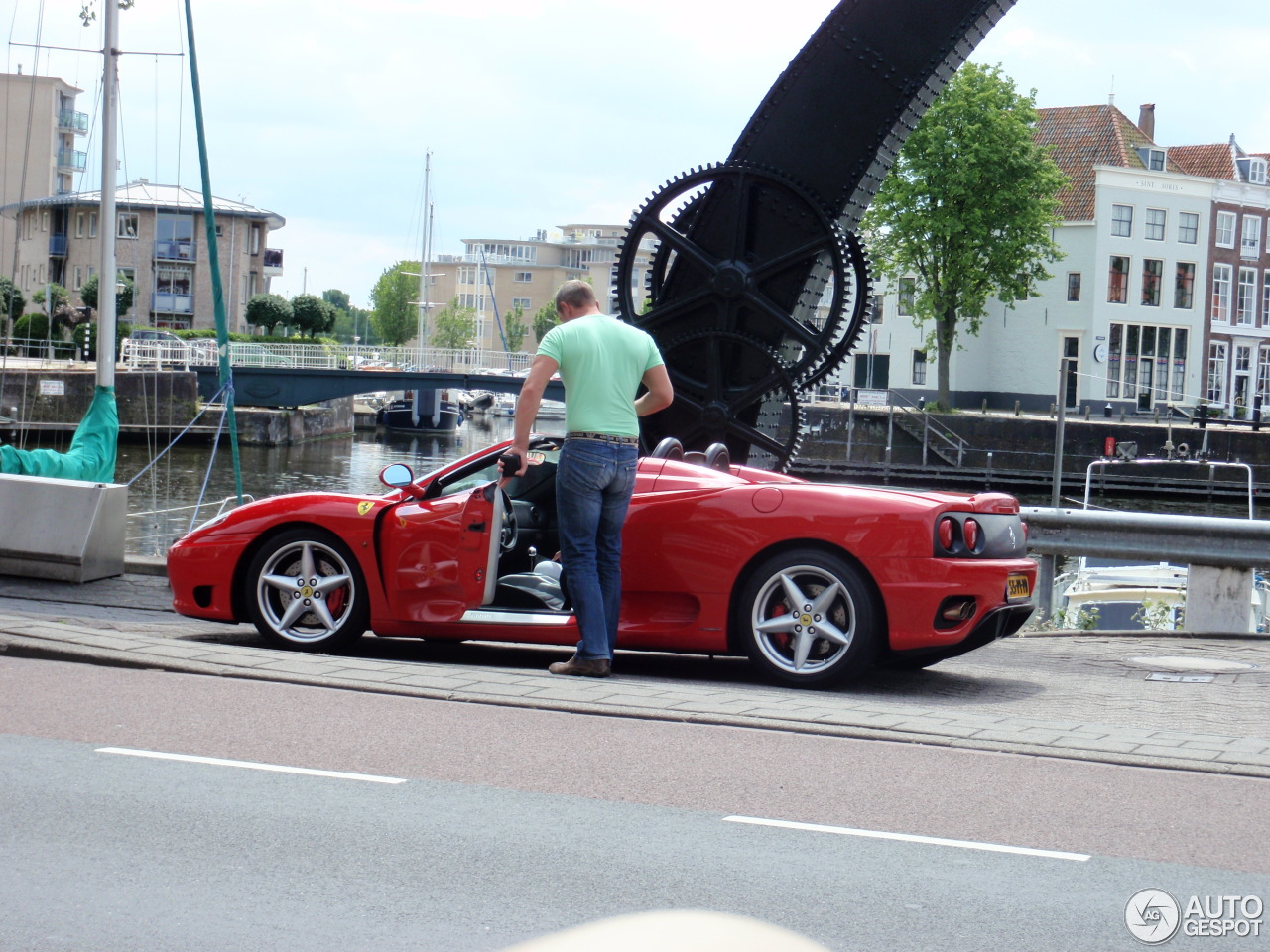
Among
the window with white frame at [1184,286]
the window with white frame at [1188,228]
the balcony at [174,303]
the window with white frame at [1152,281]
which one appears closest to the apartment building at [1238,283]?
the window with white frame at [1188,228]

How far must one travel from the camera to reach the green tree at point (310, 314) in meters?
82.5

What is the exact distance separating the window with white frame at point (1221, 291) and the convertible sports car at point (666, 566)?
6650 cm

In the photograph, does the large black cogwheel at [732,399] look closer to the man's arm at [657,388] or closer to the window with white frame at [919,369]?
the man's arm at [657,388]

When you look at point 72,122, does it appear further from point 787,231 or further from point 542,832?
point 542,832

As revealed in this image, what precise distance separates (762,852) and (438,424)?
252 feet

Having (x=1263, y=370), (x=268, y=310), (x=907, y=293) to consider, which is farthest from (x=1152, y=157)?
(x=268, y=310)

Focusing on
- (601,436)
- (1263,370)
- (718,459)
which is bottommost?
(718,459)

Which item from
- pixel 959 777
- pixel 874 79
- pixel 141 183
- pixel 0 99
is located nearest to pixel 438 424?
pixel 141 183

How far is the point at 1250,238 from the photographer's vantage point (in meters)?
69.8

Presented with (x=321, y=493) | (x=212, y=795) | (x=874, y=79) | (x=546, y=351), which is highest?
(x=874, y=79)

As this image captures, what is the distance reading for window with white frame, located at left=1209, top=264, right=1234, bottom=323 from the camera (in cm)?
6881

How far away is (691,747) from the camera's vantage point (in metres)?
5.68

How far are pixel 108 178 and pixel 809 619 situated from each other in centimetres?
2009

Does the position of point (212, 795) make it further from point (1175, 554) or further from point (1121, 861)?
point (1175, 554)
